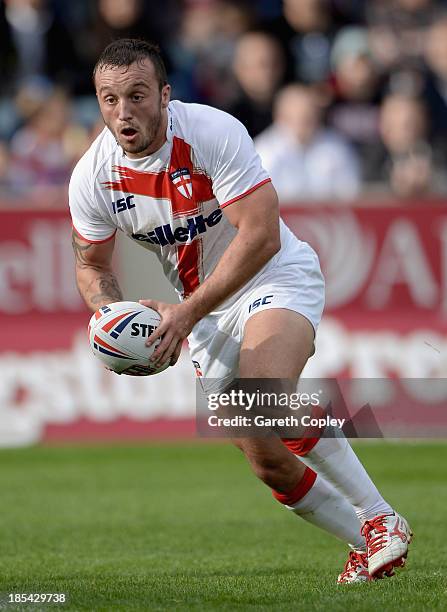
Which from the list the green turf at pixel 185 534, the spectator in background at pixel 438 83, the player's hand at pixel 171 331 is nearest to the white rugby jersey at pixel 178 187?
the player's hand at pixel 171 331

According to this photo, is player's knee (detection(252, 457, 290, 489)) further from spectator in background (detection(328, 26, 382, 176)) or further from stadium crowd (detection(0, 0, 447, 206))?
spectator in background (detection(328, 26, 382, 176))

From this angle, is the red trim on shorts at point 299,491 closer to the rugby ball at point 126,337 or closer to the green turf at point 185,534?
the green turf at point 185,534

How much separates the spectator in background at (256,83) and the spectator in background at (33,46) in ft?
7.29

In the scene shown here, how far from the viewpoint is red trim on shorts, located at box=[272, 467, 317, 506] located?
21.5ft

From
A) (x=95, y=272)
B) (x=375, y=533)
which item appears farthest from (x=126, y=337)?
(x=375, y=533)

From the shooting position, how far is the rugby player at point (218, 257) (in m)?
6.12

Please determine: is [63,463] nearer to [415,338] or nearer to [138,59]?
[415,338]

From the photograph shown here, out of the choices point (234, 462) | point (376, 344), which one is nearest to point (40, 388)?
point (234, 462)

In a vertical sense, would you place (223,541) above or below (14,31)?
below

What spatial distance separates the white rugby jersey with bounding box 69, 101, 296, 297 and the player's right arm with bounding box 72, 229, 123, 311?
6 cm

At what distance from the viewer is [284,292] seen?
6574 millimetres

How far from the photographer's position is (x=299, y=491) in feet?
Result: 21.6

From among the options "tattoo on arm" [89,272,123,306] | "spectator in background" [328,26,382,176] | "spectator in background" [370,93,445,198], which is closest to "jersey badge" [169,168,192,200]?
"tattoo on arm" [89,272,123,306]

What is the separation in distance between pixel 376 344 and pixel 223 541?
5.16 metres
